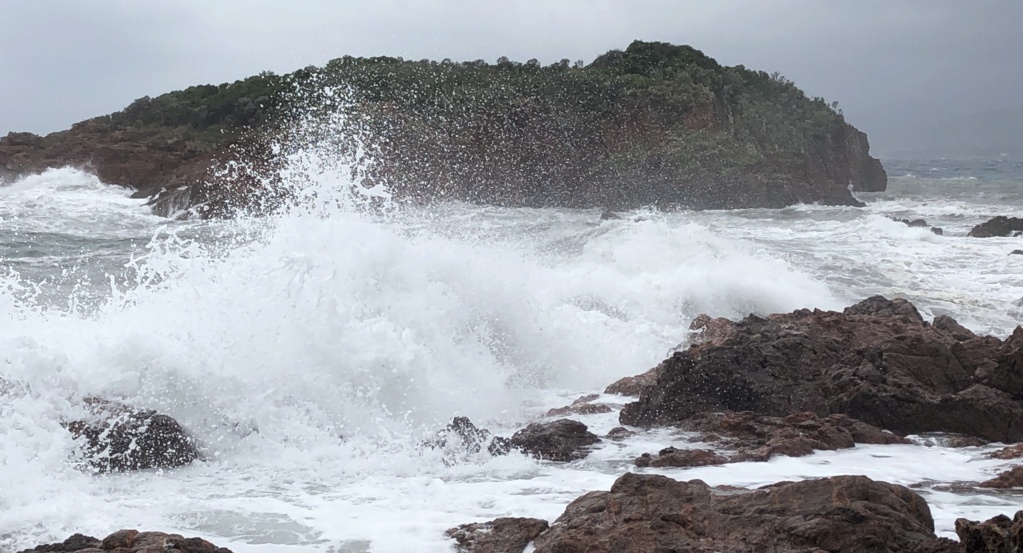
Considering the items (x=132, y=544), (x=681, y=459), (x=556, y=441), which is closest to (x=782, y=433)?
(x=681, y=459)

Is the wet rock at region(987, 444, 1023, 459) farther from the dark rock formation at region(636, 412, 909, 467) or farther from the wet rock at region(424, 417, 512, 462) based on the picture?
the wet rock at region(424, 417, 512, 462)

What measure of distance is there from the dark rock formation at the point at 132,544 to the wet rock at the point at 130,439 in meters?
1.86

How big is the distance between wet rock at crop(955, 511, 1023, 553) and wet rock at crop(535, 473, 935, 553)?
1.25 ft

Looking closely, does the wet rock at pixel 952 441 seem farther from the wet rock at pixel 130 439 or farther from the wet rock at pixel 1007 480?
the wet rock at pixel 130 439

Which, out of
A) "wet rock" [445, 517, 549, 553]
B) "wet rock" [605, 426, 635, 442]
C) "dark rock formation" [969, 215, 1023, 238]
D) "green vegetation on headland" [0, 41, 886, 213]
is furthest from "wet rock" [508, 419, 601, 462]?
"green vegetation on headland" [0, 41, 886, 213]

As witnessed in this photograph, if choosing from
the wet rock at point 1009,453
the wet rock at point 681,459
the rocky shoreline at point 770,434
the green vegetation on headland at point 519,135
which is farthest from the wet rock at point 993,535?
the green vegetation on headland at point 519,135

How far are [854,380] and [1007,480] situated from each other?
6.47 ft

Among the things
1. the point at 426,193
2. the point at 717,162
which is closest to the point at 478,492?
the point at 426,193

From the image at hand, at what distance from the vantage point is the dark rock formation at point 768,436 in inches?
236

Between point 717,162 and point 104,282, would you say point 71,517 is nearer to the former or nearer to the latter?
point 104,282

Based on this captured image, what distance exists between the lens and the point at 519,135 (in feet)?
121

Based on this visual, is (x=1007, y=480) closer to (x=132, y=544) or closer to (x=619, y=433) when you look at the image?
(x=619, y=433)

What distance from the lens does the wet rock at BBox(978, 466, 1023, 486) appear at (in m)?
5.32

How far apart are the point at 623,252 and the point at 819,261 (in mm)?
4151
